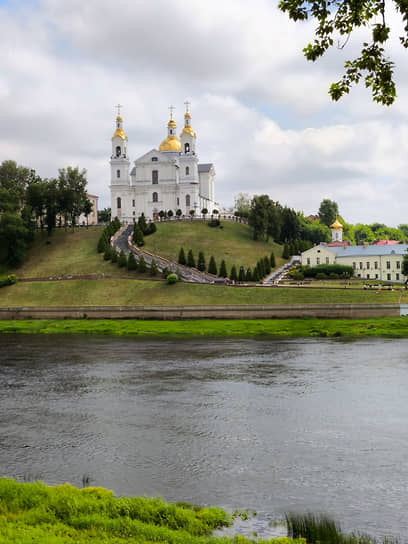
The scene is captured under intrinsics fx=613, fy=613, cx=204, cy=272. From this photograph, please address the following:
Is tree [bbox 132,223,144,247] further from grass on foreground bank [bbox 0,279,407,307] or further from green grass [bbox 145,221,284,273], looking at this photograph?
grass on foreground bank [bbox 0,279,407,307]

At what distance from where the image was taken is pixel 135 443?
1948cm

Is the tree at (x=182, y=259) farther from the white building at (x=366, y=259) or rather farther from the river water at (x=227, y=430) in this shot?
the river water at (x=227, y=430)

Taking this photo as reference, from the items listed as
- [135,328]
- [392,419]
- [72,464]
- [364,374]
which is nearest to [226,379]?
[364,374]

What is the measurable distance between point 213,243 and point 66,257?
23227 millimetres

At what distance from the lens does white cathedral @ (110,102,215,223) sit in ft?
402

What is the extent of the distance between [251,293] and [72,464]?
2003 inches

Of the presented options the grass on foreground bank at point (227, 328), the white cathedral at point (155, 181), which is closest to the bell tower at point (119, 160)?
the white cathedral at point (155, 181)

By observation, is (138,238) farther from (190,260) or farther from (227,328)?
(227,328)

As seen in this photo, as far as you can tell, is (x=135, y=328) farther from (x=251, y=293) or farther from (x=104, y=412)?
(x=104, y=412)

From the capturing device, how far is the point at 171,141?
130 m

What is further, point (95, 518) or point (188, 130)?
point (188, 130)

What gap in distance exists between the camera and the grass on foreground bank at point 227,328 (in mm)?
52719

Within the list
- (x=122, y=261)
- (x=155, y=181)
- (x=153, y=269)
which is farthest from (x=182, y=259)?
(x=155, y=181)

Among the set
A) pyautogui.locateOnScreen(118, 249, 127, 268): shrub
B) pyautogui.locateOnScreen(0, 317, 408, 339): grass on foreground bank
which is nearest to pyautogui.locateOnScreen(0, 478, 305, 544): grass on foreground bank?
pyautogui.locateOnScreen(0, 317, 408, 339): grass on foreground bank
